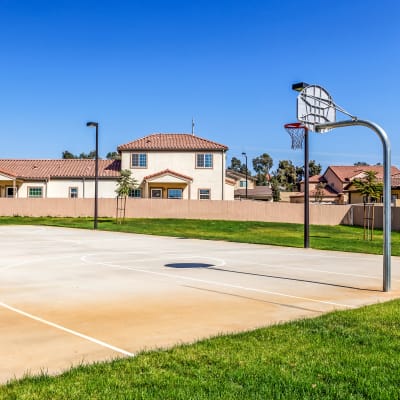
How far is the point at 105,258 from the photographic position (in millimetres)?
15117

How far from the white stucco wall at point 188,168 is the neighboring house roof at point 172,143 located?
19.5 inches

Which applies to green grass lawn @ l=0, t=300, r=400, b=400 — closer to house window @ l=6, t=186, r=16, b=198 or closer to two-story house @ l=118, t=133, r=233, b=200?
two-story house @ l=118, t=133, r=233, b=200

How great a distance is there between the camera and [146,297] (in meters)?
8.80

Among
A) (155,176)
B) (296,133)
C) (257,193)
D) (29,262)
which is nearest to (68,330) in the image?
(29,262)

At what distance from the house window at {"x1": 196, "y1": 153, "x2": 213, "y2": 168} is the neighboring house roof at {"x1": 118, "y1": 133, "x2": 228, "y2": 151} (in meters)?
0.58

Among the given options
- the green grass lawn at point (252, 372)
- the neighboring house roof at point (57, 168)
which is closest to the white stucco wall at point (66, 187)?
the neighboring house roof at point (57, 168)

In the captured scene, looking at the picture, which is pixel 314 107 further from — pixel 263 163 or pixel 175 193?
pixel 263 163

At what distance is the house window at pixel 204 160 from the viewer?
4844 centimetres

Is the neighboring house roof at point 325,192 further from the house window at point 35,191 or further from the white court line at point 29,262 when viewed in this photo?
the white court line at point 29,262

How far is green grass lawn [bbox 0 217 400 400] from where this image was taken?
4199 mm

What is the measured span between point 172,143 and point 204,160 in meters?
3.79

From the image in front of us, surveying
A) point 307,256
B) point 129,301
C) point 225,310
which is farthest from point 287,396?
point 307,256

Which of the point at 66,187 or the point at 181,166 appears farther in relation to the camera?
the point at 66,187

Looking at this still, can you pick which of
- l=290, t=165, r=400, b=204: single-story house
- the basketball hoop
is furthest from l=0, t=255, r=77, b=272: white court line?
l=290, t=165, r=400, b=204: single-story house
